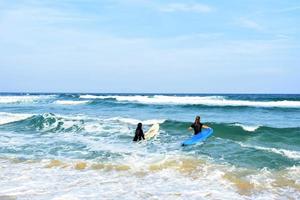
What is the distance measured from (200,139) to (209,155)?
300 centimetres

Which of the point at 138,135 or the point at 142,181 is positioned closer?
the point at 142,181

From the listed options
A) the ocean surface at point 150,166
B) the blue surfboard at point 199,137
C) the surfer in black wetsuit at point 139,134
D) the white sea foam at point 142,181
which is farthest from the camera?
the surfer in black wetsuit at point 139,134

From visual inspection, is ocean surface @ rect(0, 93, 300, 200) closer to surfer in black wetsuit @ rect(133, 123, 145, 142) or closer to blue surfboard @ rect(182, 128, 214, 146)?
blue surfboard @ rect(182, 128, 214, 146)

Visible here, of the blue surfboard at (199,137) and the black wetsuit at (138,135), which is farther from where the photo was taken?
the black wetsuit at (138,135)

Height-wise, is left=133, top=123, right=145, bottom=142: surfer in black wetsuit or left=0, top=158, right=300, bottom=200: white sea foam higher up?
left=133, top=123, right=145, bottom=142: surfer in black wetsuit

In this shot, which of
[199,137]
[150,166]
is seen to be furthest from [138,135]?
[150,166]

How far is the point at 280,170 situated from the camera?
11617 mm

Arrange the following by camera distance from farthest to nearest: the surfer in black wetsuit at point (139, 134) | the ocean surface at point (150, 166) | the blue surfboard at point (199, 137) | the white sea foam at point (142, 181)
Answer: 1. the surfer in black wetsuit at point (139, 134)
2. the blue surfboard at point (199, 137)
3. the ocean surface at point (150, 166)
4. the white sea foam at point (142, 181)

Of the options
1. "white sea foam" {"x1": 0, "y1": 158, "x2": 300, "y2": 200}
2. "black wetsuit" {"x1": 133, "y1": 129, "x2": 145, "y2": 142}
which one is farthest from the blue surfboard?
"white sea foam" {"x1": 0, "y1": 158, "x2": 300, "y2": 200}

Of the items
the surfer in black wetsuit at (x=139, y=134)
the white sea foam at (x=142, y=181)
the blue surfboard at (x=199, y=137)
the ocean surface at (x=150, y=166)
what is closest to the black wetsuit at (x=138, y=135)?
the surfer in black wetsuit at (x=139, y=134)

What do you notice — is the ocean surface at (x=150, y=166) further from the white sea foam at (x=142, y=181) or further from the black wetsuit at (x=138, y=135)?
the black wetsuit at (x=138, y=135)

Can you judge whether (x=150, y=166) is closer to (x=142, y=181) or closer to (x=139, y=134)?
(x=142, y=181)

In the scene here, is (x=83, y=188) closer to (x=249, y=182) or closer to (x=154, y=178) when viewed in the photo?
(x=154, y=178)

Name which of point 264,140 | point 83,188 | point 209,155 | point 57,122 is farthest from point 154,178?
point 57,122
